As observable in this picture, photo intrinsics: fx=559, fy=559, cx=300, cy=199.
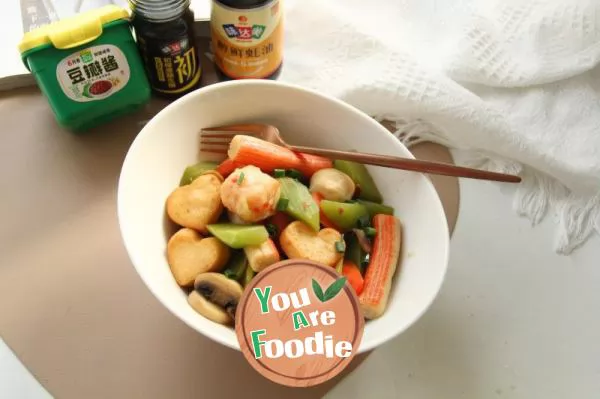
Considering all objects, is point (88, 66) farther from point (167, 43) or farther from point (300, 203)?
point (300, 203)

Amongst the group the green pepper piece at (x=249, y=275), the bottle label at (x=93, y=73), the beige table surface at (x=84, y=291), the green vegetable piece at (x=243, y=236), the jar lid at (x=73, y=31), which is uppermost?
the jar lid at (x=73, y=31)

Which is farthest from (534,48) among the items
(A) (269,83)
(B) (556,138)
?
(A) (269,83)

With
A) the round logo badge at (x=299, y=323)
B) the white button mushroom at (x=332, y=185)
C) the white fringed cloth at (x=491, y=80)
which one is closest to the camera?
the round logo badge at (x=299, y=323)

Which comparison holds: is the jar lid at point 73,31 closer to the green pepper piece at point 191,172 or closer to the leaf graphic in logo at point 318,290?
the green pepper piece at point 191,172

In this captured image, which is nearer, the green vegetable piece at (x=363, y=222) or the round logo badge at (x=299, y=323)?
the round logo badge at (x=299, y=323)

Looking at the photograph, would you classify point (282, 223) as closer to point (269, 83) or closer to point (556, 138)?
point (269, 83)

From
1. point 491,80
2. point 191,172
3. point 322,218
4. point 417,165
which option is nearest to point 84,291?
point 191,172

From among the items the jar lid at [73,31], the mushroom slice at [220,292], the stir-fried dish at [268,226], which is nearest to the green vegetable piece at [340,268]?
the stir-fried dish at [268,226]
